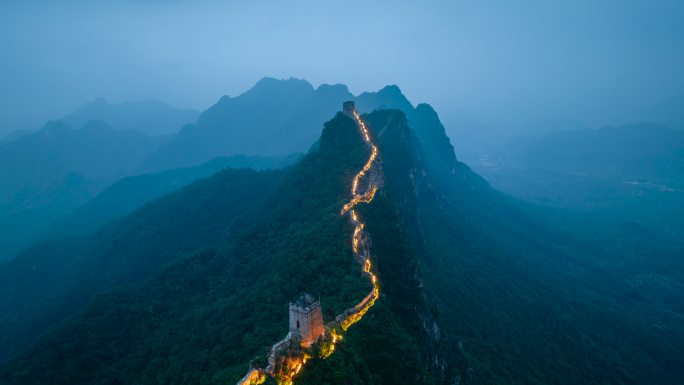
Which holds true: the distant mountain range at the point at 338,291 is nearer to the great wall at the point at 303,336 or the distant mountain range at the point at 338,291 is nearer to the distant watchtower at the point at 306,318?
the great wall at the point at 303,336

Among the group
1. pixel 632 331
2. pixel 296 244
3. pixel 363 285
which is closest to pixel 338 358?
pixel 363 285

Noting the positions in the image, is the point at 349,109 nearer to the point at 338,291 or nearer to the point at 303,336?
the point at 338,291

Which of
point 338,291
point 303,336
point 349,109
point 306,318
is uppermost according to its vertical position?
point 349,109

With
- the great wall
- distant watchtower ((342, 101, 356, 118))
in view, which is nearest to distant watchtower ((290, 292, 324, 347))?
the great wall

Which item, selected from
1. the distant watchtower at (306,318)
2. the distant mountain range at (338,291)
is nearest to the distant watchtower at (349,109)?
the distant mountain range at (338,291)

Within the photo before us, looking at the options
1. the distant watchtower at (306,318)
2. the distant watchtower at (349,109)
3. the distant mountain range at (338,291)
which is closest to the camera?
the distant watchtower at (306,318)

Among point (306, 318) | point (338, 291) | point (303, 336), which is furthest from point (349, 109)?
point (306, 318)

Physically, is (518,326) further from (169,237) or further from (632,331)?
(169,237)

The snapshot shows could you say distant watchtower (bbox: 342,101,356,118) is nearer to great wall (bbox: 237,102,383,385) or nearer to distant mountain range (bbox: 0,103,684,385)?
distant mountain range (bbox: 0,103,684,385)
